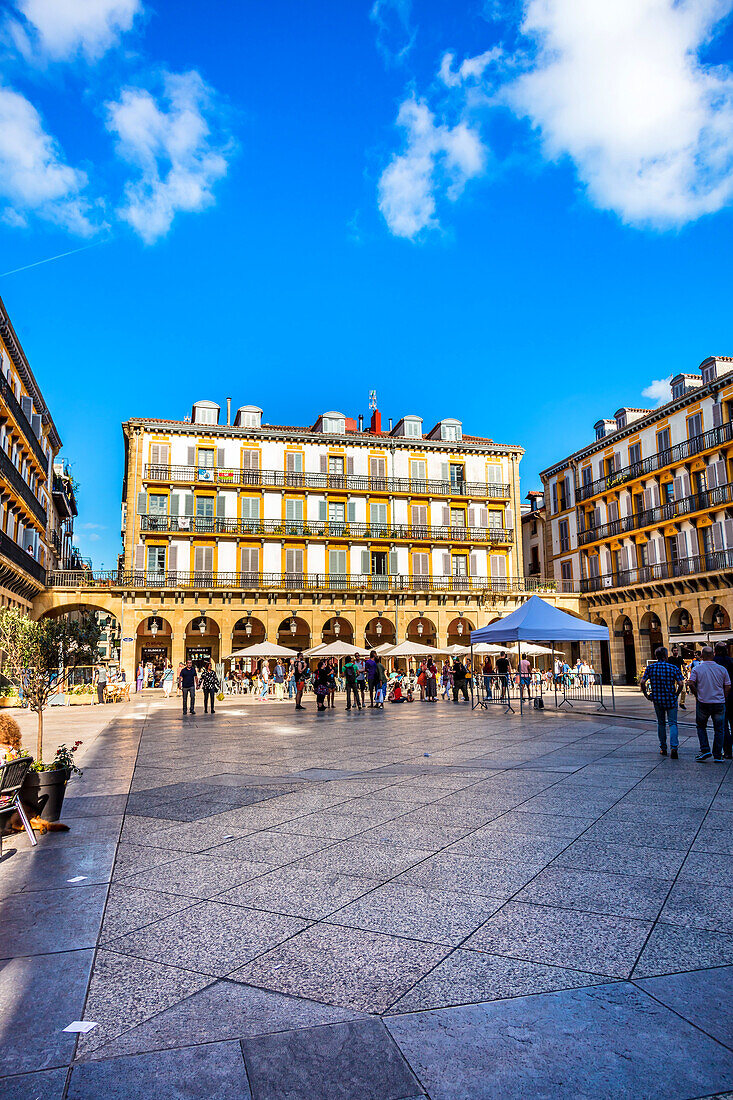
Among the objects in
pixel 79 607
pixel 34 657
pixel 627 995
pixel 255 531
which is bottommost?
pixel 627 995

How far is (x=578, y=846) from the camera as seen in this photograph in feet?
17.2

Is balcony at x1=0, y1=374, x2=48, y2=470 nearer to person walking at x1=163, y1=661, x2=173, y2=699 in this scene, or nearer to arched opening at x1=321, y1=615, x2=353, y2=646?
person walking at x1=163, y1=661, x2=173, y2=699

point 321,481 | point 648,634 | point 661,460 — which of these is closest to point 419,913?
point 661,460

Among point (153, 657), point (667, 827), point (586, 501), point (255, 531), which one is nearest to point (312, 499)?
point (255, 531)

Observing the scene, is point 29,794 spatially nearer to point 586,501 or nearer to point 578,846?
point 578,846

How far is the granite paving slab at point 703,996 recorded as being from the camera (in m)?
2.72

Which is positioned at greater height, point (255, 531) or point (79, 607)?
point (255, 531)

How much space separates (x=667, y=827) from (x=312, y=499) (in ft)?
126

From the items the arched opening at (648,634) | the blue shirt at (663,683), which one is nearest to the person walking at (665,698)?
the blue shirt at (663,683)

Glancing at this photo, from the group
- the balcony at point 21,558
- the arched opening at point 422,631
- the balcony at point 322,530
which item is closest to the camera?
the balcony at point 21,558

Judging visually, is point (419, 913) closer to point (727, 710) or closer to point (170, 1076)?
point (170, 1076)

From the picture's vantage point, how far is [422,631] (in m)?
44.3

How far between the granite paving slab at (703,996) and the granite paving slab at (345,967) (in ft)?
3.18

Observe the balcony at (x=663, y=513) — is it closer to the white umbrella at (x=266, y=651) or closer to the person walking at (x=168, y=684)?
the white umbrella at (x=266, y=651)
